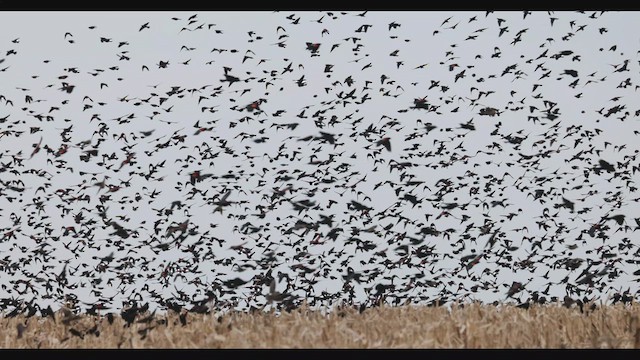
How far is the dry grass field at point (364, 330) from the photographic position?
750 cm

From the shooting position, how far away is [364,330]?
8.19m

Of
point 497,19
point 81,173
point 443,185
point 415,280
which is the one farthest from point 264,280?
point 497,19

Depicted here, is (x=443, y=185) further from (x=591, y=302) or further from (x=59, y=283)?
(x=59, y=283)

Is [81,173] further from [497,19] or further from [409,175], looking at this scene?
[497,19]

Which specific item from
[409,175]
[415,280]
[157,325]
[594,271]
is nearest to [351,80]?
[409,175]

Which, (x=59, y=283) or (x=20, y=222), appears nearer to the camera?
(x=59, y=283)

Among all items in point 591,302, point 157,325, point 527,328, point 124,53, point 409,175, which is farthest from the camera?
point 124,53

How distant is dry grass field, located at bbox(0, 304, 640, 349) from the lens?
750cm

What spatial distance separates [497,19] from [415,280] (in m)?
5.37

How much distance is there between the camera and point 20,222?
587 inches

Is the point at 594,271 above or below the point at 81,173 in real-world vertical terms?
below
